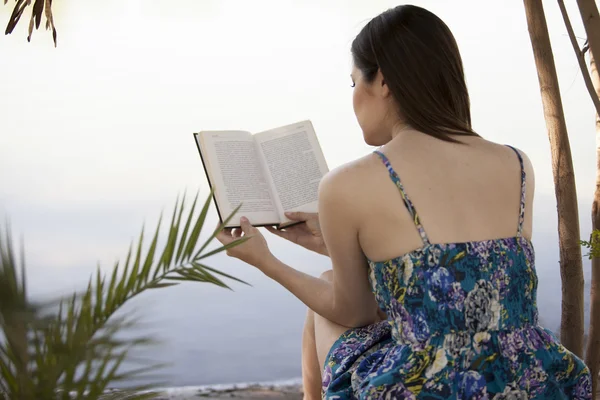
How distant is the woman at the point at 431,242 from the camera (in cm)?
146

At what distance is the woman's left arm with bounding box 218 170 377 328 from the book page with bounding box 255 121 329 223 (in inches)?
6.3

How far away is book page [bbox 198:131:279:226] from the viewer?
75.4 inches

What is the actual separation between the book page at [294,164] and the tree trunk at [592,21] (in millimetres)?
914

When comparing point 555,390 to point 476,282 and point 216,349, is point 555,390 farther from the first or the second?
point 216,349

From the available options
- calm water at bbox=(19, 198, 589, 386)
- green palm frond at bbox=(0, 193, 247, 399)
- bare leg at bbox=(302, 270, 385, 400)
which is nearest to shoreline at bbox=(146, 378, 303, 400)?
calm water at bbox=(19, 198, 589, 386)

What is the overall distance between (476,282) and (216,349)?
2.56 metres

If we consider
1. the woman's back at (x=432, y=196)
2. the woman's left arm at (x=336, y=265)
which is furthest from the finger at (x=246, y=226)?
the woman's back at (x=432, y=196)

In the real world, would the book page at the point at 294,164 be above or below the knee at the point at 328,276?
above

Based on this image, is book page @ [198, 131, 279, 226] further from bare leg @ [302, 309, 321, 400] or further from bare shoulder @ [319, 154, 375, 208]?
bare shoulder @ [319, 154, 375, 208]

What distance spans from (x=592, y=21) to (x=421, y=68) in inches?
39.6

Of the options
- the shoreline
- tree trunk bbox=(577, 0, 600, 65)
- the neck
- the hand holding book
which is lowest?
the shoreline

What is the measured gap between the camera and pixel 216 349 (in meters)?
3.85

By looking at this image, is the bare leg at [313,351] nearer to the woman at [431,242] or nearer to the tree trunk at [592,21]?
the woman at [431,242]

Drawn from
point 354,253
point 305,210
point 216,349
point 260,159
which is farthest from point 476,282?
point 216,349
